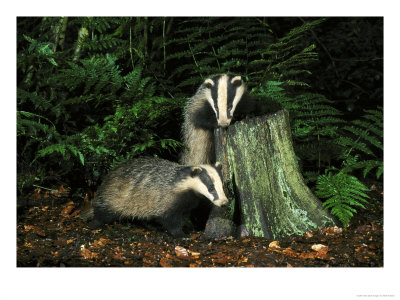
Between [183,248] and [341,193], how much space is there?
155 cm

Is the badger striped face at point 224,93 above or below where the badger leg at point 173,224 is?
above

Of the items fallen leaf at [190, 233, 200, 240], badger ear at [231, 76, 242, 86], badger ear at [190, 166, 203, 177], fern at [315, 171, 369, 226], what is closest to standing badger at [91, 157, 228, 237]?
badger ear at [190, 166, 203, 177]

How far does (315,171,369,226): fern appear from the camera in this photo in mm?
3854

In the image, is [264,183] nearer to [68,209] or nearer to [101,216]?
[101,216]

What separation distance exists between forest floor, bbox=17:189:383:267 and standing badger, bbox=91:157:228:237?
205mm

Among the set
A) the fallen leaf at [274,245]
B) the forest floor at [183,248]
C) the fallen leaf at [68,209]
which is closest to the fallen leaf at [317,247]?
the forest floor at [183,248]

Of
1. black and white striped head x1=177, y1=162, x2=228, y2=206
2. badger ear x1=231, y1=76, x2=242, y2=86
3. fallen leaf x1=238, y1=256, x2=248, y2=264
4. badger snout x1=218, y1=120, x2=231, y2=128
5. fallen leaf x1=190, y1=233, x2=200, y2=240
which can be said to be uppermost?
badger ear x1=231, y1=76, x2=242, y2=86

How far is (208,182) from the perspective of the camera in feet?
13.4

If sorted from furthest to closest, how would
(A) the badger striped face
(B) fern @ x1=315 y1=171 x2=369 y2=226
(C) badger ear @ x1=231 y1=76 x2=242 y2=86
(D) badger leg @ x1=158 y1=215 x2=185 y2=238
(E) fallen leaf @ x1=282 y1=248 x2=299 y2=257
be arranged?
(C) badger ear @ x1=231 y1=76 x2=242 y2=86 < (A) the badger striped face < (D) badger leg @ x1=158 y1=215 x2=185 y2=238 < (B) fern @ x1=315 y1=171 x2=369 y2=226 < (E) fallen leaf @ x1=282 y1=248 x2=299 y2=257

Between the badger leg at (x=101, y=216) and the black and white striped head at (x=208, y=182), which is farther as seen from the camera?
the badger leg at (x=101, y=216)

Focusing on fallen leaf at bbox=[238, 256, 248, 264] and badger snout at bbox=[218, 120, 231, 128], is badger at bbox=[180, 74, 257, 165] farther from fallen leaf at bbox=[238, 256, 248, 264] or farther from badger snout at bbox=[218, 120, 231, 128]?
fallen leaf at bbox=[238, 256, 248, 264]

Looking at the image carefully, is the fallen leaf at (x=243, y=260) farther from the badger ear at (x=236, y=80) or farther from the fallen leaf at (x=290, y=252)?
the badger ear at (x=236, y=80)

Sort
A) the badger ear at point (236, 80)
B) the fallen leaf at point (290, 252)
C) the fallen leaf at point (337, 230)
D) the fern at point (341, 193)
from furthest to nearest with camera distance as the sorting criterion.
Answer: the badger ear at point (236, 80) < the fallen leaf at point (337, 230) < the fern at point (341, 193) < the fallen leaf at point (290, 252)

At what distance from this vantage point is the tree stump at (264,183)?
4.02 meters
